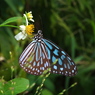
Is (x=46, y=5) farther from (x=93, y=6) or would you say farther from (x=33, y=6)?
(x=93, y=6)

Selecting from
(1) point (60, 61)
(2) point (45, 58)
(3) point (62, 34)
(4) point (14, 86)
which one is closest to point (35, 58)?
(2) point (45, 58)

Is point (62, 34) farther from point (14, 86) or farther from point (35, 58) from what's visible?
point (14, 86)

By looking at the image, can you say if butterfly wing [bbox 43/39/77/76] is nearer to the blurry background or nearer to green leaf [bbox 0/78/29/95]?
the blurry background

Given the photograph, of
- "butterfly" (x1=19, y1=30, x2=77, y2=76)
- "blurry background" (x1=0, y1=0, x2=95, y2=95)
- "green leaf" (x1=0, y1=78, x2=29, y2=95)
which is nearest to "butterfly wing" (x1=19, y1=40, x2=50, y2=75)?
"butterfly" (x1=19, y1=30, x2=77, y2=76)

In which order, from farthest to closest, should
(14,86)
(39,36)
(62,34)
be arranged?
(62,34) < (39,36) < (14,86)

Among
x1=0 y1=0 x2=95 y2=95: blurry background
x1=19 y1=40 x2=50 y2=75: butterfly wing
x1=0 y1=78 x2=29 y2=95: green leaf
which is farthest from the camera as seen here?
x1=0 y1=0 x2=95 y2=95: blurry background

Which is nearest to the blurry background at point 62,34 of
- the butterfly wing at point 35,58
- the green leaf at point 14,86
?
the butterfly wing at point 35,58
